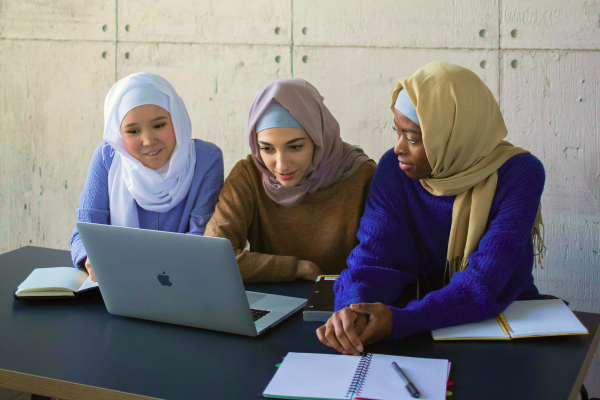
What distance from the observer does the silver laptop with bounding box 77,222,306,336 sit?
1.14 meters

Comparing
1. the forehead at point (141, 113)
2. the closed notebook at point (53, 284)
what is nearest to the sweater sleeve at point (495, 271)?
the closed notebook at point (53, 284)

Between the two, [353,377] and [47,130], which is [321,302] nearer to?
[353,377]

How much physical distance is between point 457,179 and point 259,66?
1.64m

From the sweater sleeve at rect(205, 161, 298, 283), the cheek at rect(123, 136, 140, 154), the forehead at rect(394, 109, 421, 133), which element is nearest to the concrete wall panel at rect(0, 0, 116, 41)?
the cheek at rect(123, 136, 140, 154)

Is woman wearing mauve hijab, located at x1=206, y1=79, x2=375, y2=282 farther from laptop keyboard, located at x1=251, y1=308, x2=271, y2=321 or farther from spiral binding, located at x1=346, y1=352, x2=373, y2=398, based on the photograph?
spiral binding, located at x1=346, y1=352, x2=373, y2=398

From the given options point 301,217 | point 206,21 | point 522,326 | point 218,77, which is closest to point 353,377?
point 522,326

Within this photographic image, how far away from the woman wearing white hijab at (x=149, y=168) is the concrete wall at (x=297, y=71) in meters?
0.95

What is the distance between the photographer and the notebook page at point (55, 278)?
1.49 metres

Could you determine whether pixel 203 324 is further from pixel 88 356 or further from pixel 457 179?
pixel 457 179

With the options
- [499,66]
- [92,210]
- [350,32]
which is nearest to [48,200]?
[92,210]

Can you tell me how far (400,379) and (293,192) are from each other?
36.4 inches

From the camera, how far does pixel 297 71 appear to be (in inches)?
108

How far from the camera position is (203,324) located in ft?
4.07

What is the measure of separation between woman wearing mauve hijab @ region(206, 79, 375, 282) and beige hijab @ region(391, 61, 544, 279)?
357 mm
